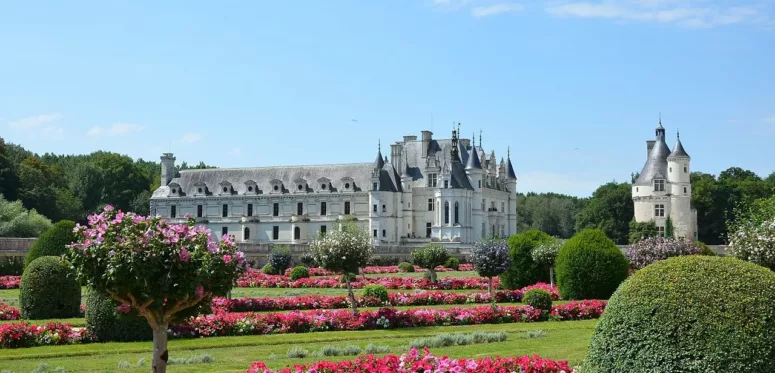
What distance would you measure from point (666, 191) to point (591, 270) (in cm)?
4987

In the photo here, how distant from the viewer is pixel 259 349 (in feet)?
48.7

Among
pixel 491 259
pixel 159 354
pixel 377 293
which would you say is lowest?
pixel 159 354

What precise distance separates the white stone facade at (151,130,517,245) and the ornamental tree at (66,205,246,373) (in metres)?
55.8

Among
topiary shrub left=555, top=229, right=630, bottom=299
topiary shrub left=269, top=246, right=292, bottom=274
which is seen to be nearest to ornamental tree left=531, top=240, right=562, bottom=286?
topiary shrub left=555, top=229, right=630, bottom=299

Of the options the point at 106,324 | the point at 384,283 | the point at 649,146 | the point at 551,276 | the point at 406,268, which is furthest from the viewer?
the point at 649,146

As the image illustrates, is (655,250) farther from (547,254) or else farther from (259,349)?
(259,349)

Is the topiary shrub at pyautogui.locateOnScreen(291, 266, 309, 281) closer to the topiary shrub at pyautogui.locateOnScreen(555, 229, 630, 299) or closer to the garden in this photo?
the garden

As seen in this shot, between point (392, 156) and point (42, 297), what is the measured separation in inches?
2083

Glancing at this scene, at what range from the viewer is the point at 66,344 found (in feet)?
50.4

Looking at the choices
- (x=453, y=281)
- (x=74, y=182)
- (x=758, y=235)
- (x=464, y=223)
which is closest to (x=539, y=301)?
(x=758, y=235)

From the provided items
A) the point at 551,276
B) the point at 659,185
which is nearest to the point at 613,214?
the point at 659,185

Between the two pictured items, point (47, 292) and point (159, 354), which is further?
point (47, 292)

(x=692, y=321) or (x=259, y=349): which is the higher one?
(x=692, y=321)

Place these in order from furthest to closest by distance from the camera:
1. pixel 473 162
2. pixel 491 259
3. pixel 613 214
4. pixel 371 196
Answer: pixel 613 214 → pixel 473 162 → pixel 371 196 → pixel 491 259
